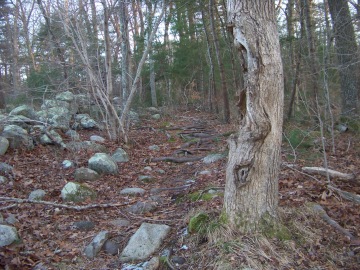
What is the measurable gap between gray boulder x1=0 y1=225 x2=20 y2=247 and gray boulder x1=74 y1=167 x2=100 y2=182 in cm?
254

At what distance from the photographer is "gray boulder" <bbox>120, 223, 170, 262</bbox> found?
3.75 meters

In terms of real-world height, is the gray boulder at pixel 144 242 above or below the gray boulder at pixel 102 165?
below

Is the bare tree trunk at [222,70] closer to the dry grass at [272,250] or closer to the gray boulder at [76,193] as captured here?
the gray boulder at [76,193]

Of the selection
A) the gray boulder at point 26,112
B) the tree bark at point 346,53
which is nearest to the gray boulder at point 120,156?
the gray boulder at point 26,112

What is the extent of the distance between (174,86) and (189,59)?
2.05 meters

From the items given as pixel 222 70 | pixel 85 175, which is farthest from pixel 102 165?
pixel 222 70

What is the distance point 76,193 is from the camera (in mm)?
5477

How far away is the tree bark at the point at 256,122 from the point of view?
327 cm

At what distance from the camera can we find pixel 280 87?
11.1ft

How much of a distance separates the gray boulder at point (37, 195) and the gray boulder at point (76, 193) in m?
0.32

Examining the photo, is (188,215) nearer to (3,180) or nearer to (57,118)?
(3,180)

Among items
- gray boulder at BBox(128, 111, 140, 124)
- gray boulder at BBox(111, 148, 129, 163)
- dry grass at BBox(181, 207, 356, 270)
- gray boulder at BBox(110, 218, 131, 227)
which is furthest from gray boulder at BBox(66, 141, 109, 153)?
gray boulder at BBox(128, 111, 140, 124)

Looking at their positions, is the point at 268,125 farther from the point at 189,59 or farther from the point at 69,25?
the point at 189,59

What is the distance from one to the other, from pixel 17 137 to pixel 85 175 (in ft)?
8.12
